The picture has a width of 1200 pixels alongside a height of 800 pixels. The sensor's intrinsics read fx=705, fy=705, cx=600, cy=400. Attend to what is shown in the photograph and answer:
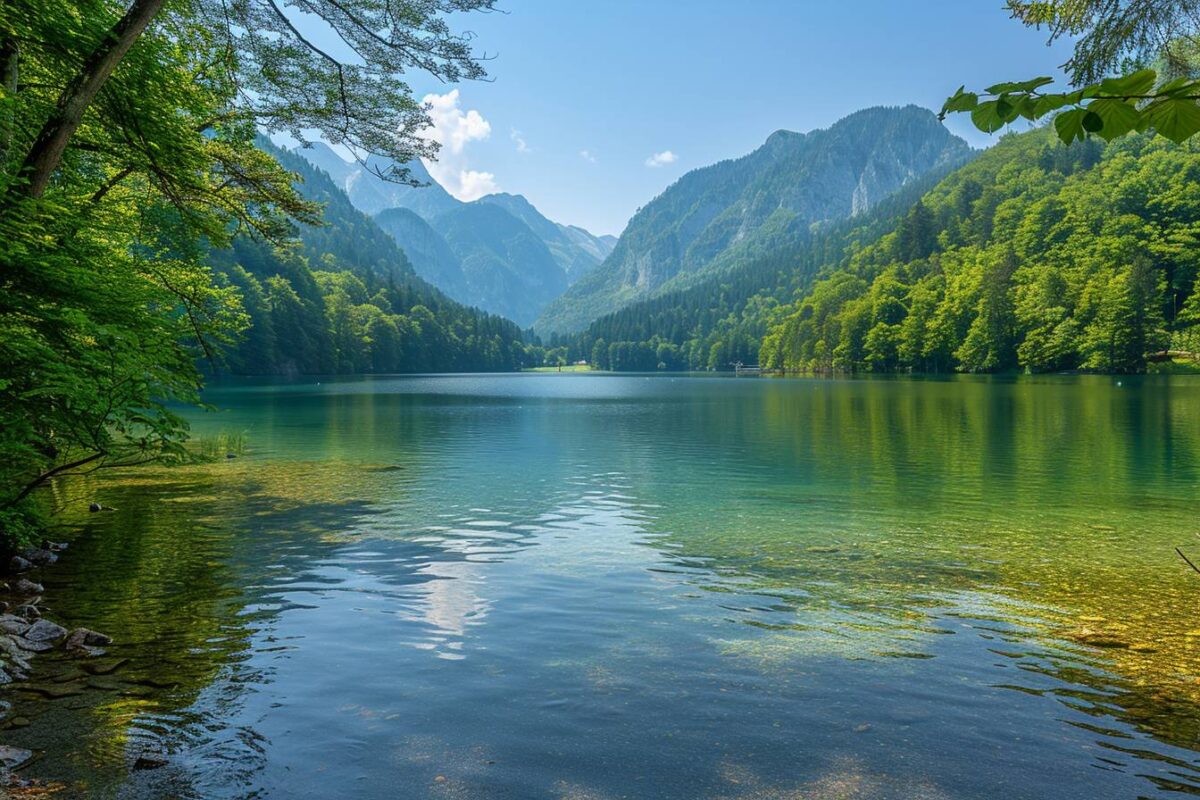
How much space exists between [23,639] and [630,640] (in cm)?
893

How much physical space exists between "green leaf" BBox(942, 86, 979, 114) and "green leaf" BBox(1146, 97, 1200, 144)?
2.06 feet

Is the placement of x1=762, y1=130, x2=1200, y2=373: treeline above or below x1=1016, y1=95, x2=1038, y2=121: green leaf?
above

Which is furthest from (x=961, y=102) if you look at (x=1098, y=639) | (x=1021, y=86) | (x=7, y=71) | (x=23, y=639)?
(x=7, y=71)

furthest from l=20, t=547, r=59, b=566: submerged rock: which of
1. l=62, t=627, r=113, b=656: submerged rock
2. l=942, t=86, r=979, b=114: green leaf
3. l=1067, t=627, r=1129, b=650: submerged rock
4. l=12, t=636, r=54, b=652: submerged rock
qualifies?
l=1067, t=627, r=1129, b=650: submerged rock

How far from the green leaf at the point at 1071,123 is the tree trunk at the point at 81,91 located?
1232cm

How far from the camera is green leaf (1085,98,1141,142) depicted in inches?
105

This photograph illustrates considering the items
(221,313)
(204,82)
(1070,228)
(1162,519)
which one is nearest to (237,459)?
(221,313)

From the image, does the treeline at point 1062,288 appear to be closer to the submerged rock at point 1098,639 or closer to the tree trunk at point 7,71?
the submerged rock at point 1098,639

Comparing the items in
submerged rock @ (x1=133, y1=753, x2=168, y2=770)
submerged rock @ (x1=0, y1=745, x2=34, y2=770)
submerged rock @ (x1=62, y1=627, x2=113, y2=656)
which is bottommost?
submerged rock @ (x1=133, y1=753, x2=168, y2=770)

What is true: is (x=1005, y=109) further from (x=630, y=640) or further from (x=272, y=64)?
(x=272, y=64)

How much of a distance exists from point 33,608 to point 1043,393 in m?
92.4

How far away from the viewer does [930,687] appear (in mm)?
9320

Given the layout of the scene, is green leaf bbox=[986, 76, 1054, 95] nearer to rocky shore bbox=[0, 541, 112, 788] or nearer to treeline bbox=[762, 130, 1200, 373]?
rocky shore bbox=[0, 541, 112, 788]

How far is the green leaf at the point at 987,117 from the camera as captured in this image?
288 centimetres
